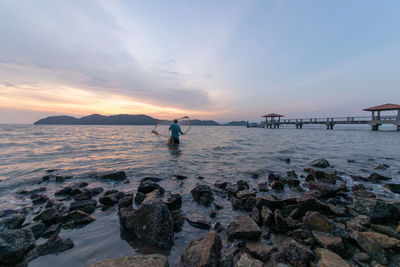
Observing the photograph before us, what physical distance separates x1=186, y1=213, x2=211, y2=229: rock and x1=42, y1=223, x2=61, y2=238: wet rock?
3052 mm

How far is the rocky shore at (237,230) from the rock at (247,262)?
0.06ft

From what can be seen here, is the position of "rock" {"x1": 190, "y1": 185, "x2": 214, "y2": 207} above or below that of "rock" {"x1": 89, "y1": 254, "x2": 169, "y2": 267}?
below

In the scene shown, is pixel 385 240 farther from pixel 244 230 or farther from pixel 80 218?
pixel 80 218

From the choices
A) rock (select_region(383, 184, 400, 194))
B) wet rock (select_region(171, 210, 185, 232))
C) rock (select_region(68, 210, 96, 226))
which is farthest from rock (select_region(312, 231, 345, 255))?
rock (select_region(383, 184, 400, 194))

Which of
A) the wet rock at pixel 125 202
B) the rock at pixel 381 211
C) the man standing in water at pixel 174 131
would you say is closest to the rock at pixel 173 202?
the wet rock at pixel 125 202

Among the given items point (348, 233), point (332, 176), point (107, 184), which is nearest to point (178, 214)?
point (348, 233)

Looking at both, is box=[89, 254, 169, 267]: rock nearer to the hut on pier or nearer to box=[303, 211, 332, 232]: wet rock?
box=[303, 211, 332, 232]: wet rock

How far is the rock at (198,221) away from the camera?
3984 mm

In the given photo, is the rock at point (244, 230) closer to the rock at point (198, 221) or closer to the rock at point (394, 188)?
the rock at point (198, 221)

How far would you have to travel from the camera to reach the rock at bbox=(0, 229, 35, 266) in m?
2.72

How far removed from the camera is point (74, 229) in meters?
3.79

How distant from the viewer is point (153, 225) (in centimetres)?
343

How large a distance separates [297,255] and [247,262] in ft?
2.95

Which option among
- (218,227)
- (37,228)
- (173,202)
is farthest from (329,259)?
(37,228)
